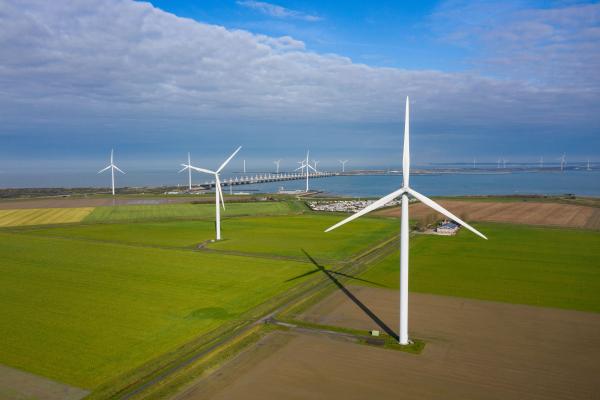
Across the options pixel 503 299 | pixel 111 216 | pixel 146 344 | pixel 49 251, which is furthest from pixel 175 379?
pixel 111 216

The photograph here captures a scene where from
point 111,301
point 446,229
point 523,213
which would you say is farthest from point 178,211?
point 523,213

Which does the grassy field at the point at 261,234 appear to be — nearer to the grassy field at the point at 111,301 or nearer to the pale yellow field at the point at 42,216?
the grassy field at the point at 111,301

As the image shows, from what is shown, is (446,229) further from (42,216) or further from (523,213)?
(42,216)

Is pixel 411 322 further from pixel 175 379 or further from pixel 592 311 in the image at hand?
pixel 175 379

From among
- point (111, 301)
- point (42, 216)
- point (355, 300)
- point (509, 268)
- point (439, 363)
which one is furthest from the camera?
point (42, 216)

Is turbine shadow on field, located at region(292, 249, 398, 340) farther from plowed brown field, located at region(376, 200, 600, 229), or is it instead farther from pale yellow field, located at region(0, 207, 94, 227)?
pale yellow field, located at region(0, 207, 94, 227)
